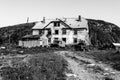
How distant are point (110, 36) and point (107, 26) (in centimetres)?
894

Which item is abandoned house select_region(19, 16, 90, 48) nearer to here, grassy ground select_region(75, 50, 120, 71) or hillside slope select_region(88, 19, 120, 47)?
hillside slope select_region(88, 19, 120, 47)

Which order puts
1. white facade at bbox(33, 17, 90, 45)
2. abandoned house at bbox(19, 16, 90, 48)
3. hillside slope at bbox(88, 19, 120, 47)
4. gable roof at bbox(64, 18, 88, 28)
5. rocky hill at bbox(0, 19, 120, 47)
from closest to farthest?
abandoned house at bbox(19, 16, 90, 48), white facade at bbox(33, 17, 90, 45), gable roof at bbox(64, 18, 88, 28), hillside slope at bbox(88, 19, 120, 47), rocky hill at bbox(0, 19, 120, 47)

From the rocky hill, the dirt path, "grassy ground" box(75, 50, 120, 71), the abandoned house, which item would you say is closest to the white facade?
the abandoned house

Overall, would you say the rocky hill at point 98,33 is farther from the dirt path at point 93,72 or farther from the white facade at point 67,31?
the dirt path at point 93,72

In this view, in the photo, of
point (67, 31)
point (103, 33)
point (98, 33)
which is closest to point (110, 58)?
point (67, 31)

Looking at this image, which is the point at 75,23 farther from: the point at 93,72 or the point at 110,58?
the point at 93,72

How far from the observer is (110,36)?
2549 inches

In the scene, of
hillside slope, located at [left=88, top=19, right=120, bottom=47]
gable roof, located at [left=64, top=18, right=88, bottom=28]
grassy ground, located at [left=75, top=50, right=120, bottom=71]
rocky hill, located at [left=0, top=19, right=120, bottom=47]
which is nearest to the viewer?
grassy ground, located at [left=75, top=50, right=120, bottom=71]

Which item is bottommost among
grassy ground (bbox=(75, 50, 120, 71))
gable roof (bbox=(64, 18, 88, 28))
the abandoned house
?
grassy ground (bbox=(75, 50, 120, 71))

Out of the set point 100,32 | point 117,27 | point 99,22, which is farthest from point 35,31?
point 117,27

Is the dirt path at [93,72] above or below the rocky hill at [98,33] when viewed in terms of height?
below

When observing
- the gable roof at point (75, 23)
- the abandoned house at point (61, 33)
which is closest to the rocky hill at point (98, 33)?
the gable roof at point (75, 23)

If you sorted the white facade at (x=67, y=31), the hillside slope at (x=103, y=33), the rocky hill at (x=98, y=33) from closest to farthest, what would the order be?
the white facade at (x=67, y=31)
the hillside slope at (x=103, y=33)
the rocky hill at (x=98, y=33)

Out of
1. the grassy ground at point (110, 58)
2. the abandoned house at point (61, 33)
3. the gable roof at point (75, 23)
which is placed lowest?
the grassy ground at point (110, 58)
